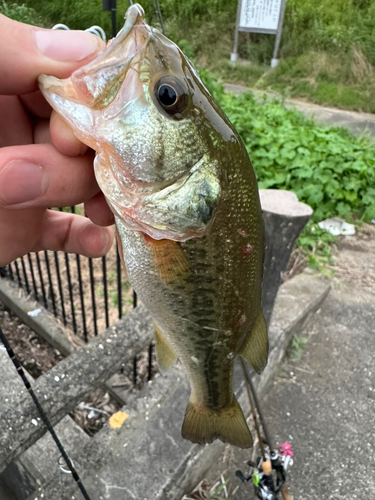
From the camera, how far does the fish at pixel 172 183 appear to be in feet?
3.03

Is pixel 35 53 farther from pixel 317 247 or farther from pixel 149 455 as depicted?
pixel 317 247

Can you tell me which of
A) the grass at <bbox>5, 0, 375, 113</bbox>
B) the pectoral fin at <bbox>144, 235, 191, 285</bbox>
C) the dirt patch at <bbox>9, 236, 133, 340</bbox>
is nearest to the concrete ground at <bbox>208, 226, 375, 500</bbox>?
the dirt patch at <bbox>9, 236, 133, 340</bbox>

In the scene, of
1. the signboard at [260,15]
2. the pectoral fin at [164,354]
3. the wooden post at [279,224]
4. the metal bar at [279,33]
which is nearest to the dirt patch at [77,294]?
the wooden post at [279,224]

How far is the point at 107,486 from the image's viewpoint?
6.07ft

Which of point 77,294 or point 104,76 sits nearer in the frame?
point 104,76

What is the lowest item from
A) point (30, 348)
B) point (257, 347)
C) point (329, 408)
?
point (30, 348)

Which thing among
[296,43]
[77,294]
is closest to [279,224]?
[77,294]

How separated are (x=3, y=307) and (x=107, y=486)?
8.11 ft

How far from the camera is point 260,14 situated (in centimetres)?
981

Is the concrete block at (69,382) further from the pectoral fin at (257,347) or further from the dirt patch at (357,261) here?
the dirt patch at (357,261)

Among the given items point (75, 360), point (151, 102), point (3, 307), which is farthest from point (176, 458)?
point (3, 307)

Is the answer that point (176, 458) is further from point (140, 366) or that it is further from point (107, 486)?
point (140, 366)

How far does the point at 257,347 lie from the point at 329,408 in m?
1.81

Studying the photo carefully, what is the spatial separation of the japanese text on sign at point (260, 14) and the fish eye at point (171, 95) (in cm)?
1040
